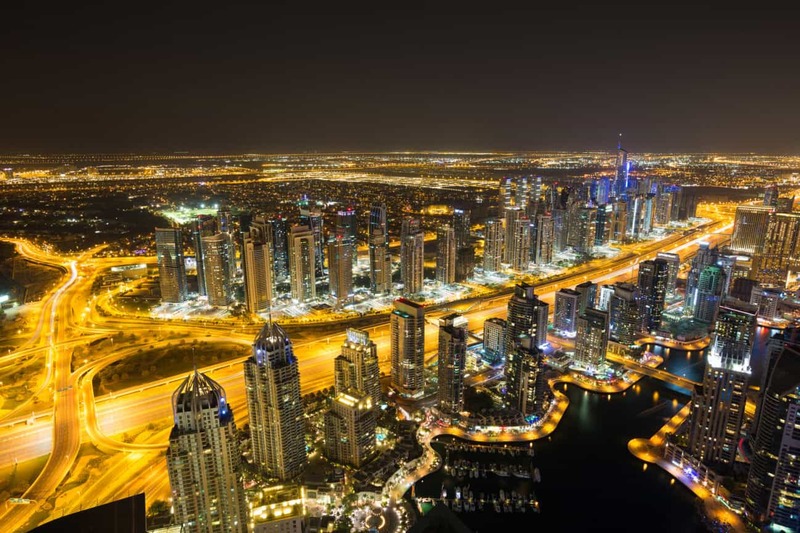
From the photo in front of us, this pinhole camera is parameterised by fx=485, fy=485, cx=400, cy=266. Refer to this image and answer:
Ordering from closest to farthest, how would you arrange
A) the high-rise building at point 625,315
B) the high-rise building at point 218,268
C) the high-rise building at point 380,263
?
the high-rise building at point 625,315, the high-rise building at point 218,268, the high-rise building at point 380,263

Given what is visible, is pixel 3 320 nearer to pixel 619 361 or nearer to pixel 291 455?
pixel 291 455

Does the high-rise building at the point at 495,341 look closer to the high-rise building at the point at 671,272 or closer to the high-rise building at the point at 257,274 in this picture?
the high-rise building at the point at 257,274

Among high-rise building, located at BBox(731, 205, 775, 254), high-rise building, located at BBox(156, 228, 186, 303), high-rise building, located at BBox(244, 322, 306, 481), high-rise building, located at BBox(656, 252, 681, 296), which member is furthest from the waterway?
high-rise building, located at BBox(731, 205, 775, 254)

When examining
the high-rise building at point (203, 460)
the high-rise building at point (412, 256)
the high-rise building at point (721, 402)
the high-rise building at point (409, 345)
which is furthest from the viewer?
the high-rise building at point (412, 256)

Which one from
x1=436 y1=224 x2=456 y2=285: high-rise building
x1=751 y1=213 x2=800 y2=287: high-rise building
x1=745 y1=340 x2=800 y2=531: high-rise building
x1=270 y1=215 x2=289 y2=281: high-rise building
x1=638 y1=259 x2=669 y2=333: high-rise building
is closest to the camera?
x1=745 y1=340 x2=800 y2=531: high-rise building

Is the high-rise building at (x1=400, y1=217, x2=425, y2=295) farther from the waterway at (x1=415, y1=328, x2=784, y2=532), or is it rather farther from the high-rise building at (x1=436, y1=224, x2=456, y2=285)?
the waterway at (x1=415, y1=328, x2=784, y2=532)

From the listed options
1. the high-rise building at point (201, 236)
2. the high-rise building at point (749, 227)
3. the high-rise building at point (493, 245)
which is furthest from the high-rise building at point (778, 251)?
the high-rise building at point (201, 236)

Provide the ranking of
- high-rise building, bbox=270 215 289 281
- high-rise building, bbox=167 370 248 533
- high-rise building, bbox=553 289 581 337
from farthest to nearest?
high-rise building, bbox=270 215 289 281
high-rise building, bbox=553 289 581 337
high-rise building, bbox=167 370 248 533
